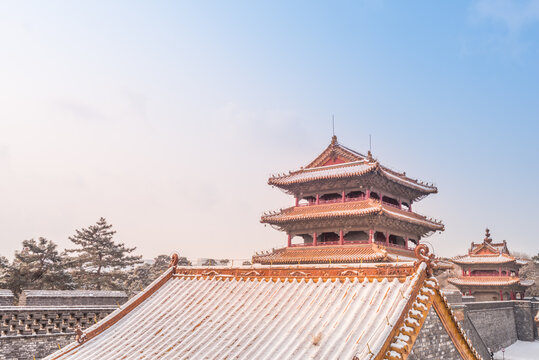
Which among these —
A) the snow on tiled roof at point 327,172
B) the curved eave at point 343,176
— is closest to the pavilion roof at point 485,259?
the curved eave at point 343,176

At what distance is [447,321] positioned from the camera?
761cm

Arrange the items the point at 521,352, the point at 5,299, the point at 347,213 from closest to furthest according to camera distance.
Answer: the point at 5,299 → the point at 347,213 → the point at 521,352

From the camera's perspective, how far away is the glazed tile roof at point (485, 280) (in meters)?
39.9

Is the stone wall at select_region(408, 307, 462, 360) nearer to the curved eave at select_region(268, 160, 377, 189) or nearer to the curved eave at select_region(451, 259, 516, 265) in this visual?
the curved eave at select_region(268, 160, 377, 189)

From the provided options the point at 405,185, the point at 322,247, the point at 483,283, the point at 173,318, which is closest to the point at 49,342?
the point at 173,318

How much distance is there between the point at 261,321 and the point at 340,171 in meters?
19.1

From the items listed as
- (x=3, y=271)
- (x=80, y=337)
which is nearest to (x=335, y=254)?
(x=80, y=337)

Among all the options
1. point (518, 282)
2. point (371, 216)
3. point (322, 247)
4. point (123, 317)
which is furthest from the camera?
point (518, 282)

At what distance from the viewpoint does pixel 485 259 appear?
137 ft

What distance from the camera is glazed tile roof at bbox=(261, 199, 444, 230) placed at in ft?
77.0

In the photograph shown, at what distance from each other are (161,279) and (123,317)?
1.39m

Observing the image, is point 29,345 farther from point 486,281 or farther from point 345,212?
point 486,281

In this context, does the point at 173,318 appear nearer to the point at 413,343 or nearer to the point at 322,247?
the point at 413,343

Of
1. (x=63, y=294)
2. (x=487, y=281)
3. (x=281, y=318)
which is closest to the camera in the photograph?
(x=281, y=318)
